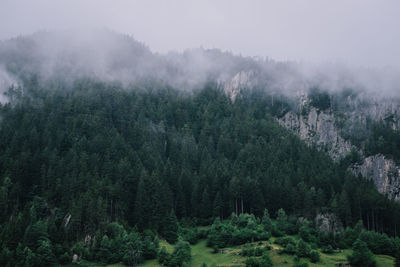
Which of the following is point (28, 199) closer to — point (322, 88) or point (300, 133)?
point (300, 133)

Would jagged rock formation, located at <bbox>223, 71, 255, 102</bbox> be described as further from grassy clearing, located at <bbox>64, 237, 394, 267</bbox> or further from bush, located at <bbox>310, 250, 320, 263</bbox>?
bush, located at <bbox>310, 250, 320, 263</bbox>

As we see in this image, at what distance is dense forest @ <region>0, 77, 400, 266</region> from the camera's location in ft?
270

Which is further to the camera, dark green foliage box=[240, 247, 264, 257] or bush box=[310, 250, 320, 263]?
dark green foliage box=[240, 247, 264, 257]

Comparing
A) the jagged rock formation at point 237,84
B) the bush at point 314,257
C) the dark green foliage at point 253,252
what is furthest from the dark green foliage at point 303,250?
the jagged rock formation at point 237,84

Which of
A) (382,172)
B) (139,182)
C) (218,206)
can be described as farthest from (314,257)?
(382,172)

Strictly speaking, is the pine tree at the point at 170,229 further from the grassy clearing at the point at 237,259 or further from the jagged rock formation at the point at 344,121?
the jagged rock formation at the point at 344,121

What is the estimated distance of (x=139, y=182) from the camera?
100375mm

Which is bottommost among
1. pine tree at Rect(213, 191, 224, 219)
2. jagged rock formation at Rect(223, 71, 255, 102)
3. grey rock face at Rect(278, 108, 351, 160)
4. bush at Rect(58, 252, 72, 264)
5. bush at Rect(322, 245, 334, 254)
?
bush at Rect(58, 252, 72, 264)

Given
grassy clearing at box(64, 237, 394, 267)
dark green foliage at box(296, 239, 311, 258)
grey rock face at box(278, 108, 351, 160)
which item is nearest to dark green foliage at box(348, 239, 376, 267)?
grassy clearing at box(64, 237, 394, 267)

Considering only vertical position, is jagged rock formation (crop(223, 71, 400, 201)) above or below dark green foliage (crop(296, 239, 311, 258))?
above

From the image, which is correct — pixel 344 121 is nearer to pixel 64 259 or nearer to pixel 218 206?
pixel 218 206

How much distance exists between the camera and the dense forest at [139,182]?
82.2 m

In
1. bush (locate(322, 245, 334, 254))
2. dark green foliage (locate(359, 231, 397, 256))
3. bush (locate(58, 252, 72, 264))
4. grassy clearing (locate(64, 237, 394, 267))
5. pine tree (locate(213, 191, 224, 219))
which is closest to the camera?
grassy clearing (locate(64, 237, 394, 267))

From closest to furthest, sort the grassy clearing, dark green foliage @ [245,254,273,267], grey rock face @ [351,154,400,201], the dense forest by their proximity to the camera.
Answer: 1. dark green foliage @ [245,254,273,267]
2. the grassy clearing
3. the dense forest
4. grey rock face @ [351,154,400,201]
